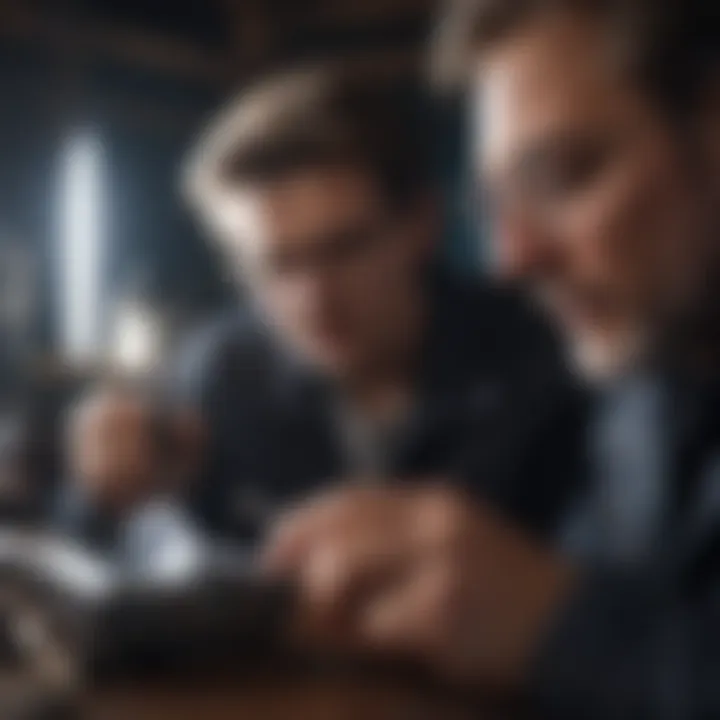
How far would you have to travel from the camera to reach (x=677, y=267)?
1.75 feet

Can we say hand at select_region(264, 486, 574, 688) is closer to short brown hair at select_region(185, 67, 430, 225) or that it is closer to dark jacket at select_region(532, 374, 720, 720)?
dark jacket at select_region(532, 374, 720, 720)

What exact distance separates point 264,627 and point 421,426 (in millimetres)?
104

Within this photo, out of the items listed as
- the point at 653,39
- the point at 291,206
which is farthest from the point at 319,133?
the point at 653,39

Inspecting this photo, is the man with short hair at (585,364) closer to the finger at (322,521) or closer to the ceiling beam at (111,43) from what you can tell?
the finger at (322,521)

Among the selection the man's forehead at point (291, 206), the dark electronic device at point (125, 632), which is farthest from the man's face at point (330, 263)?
the dark electronic device at point (125, 632)

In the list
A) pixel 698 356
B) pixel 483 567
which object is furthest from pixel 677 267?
pixel 483 567

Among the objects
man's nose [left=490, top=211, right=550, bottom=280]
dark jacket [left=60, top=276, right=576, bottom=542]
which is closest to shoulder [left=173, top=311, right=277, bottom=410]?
dark jacket [left=60, top=276, right=576, bottom=542]

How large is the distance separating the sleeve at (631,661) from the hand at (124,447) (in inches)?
6.9

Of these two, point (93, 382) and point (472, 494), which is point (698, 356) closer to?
point (472, 494)

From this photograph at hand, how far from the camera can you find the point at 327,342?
54 cm

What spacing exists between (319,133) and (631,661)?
245 mm

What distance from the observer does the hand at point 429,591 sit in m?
0.50

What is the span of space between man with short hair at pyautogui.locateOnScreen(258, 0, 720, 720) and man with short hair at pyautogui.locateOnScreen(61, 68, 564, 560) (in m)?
0.02

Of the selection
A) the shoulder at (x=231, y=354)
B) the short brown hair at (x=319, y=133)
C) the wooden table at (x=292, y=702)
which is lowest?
the wooden table at (x=292, y=702)
